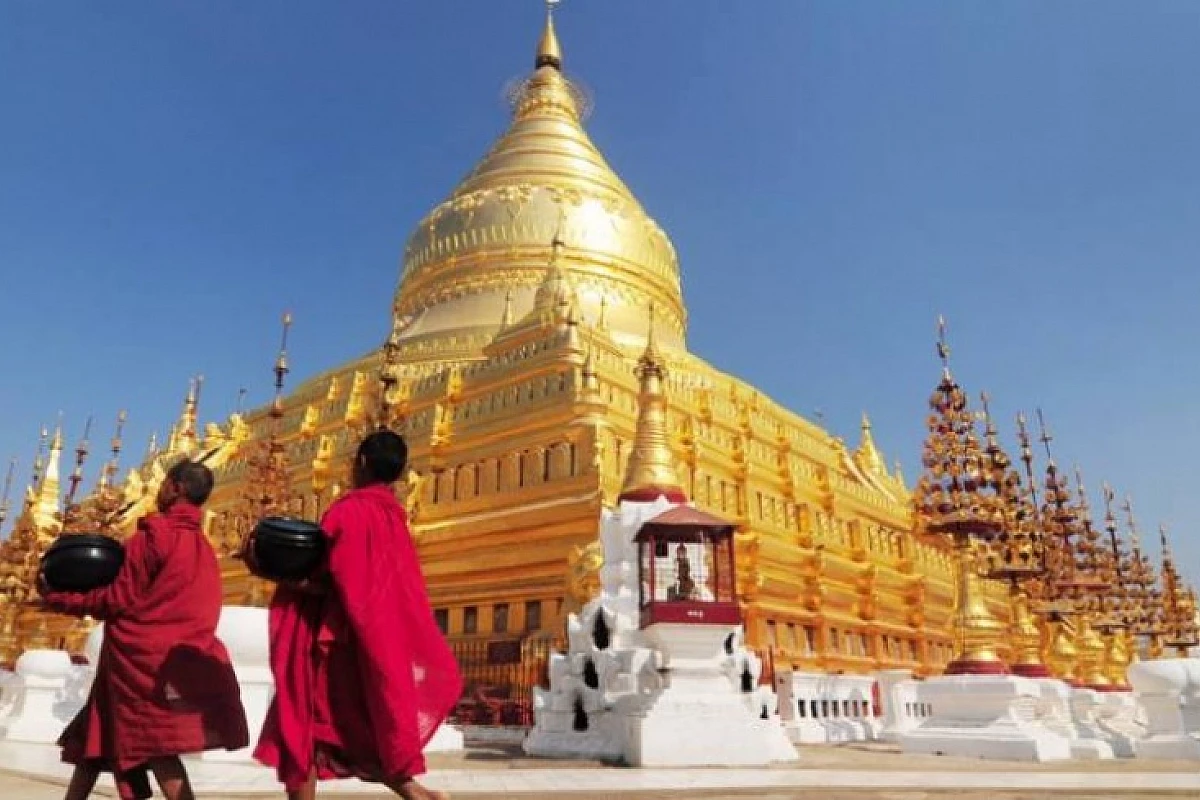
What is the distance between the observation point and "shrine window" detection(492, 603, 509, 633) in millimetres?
17312

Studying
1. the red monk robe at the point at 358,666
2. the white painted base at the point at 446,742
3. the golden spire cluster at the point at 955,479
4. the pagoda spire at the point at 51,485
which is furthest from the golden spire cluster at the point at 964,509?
the pagoda spire at the point at 51,485

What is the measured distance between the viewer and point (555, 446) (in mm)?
18438

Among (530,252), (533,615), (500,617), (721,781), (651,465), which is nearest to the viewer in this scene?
(721,781)

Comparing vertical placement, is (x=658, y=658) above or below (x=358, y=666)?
above

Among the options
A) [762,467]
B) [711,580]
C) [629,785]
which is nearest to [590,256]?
[762,467]

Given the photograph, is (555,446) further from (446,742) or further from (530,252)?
(530,252)

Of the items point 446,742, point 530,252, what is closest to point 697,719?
point 446,742

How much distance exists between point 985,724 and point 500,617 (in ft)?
30.6

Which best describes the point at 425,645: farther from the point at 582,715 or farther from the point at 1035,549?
the point at 1035,549

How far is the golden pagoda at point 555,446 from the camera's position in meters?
17.5

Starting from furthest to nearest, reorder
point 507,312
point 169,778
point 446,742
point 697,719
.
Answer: point 507,312 → point 446,742 → point 697,719 → point 169,778

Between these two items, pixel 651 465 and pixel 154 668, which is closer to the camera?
pixel 154 668

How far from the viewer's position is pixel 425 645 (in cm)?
329

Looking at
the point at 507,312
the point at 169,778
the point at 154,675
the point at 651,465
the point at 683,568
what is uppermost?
the point at 507,312
